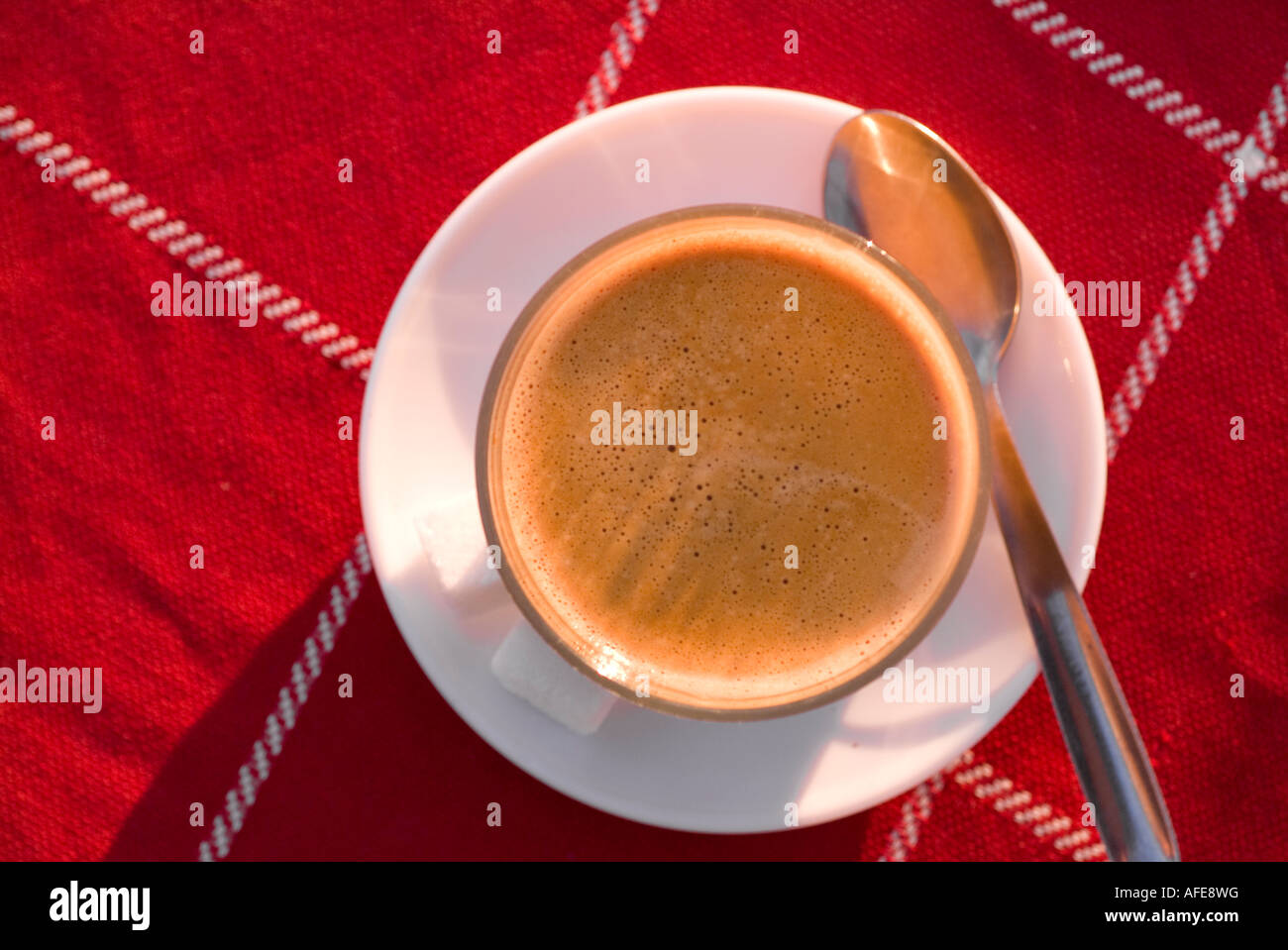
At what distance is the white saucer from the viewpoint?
0.95 m

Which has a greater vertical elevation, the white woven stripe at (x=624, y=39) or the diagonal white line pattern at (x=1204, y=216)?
the white woven stripe at (x=624, y=39)

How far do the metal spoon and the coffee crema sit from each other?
0.07 meters

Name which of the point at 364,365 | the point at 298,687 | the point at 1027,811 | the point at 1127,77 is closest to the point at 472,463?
the point at 364,365

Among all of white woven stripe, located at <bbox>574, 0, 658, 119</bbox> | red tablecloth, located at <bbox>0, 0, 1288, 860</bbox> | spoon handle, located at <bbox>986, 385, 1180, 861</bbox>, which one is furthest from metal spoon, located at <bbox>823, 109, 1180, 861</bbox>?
white woven stripe, located at <bbox>574, 0, 658, 119</bbox>

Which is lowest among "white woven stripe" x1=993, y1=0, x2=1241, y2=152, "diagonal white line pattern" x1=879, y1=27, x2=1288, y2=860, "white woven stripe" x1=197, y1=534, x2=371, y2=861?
"white woven stripe" x1=197, y1=534, x2=371, y2=861

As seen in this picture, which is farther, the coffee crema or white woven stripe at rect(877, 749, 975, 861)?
white woven stripe at rect(877, 749, 975, 861)

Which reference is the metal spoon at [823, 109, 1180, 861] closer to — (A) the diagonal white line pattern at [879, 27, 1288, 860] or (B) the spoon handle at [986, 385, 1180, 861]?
(B) the spoon handle at [986, 385, 1180, 861]

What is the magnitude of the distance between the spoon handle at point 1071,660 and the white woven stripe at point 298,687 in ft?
2.05

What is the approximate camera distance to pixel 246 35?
114 cm

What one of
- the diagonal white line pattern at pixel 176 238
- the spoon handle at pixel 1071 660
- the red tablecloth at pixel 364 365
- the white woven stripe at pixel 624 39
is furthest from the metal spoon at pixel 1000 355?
the diagonal white line pattern at pixel 176 238

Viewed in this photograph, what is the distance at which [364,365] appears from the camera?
1.13 m

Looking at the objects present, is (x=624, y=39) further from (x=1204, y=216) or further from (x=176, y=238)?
(x=1204, y=216)

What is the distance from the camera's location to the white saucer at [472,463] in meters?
0.95

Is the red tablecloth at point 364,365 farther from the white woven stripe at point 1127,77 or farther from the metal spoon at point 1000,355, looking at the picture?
the metal spoon at point 1000,355
